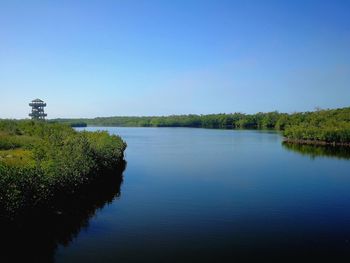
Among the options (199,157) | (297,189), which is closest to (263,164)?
(199,157)

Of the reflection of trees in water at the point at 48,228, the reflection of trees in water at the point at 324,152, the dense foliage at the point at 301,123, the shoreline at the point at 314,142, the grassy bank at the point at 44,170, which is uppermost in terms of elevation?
the dense foliage at the point at 301,123

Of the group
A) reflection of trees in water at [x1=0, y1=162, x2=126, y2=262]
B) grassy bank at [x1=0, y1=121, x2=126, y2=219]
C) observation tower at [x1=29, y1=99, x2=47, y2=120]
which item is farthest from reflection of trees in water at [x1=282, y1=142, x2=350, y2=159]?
observation tower at [x1=29, y1=99, x2=47, y2=120]

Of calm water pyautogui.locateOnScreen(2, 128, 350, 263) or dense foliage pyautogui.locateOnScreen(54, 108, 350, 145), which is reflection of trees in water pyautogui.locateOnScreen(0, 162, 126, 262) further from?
dense foliage pyautogui.locateOnScreen(54, 108, 350, 145)

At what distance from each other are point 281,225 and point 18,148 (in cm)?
2361

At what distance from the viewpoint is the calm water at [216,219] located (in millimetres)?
17734

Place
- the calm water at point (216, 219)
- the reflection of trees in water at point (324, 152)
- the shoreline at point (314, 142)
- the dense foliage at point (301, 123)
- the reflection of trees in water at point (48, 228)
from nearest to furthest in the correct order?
the reflection of trees in water at point (48, 228)
the calm water at point (216, 219)
the reflection of trees in water at point (324, 152)
the shoreline at point (314, 142)
the dense foliage at point (301, 123)

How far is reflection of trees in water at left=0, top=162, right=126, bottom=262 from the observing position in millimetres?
17531

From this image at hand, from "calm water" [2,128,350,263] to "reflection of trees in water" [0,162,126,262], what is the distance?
0.28m

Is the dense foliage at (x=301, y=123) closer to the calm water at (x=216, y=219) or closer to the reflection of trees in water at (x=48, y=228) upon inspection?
the calm water at (x=216, y=219)

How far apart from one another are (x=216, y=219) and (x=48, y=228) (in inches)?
392

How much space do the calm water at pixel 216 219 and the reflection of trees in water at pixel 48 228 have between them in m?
0.28

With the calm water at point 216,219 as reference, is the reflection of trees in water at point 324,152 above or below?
above

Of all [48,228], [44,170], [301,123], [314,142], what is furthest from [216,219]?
[301,123]

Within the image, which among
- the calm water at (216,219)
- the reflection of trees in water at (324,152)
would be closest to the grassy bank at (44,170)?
the calm water at (216,219)
